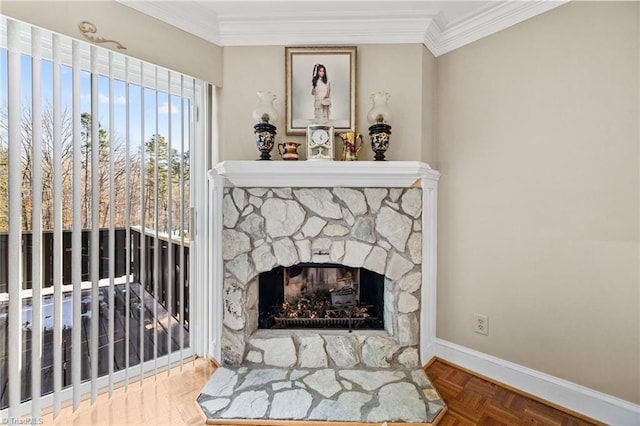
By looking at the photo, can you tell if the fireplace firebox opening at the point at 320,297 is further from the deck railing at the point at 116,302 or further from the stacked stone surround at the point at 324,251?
the deck railing at the point at 116,302

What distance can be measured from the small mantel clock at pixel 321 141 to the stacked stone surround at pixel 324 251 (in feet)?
0.79

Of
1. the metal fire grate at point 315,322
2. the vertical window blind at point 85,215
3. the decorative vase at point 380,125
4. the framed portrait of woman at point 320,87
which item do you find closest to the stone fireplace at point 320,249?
the metal fire grate at point 315,322

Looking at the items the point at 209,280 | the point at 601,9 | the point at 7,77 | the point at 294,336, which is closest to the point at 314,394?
the point at 294,336

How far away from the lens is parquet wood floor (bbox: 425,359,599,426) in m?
1.57

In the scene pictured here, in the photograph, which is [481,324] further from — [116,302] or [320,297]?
[116,302]

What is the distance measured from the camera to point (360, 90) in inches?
80.7

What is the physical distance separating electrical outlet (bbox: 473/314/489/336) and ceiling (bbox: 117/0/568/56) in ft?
6.30

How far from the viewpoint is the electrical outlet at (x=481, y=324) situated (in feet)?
6.44

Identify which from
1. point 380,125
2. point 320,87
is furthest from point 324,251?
point 320,87

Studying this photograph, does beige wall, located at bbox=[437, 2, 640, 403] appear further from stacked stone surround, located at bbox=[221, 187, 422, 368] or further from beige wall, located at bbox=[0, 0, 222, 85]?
beige wall, located at bbox=[0, 0, 222, 85]

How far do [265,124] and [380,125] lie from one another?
29.6 inches

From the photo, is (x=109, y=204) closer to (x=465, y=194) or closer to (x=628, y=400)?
(x=465, y=194)

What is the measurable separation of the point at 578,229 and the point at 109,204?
269 centimetres

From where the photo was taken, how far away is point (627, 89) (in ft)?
4.86
